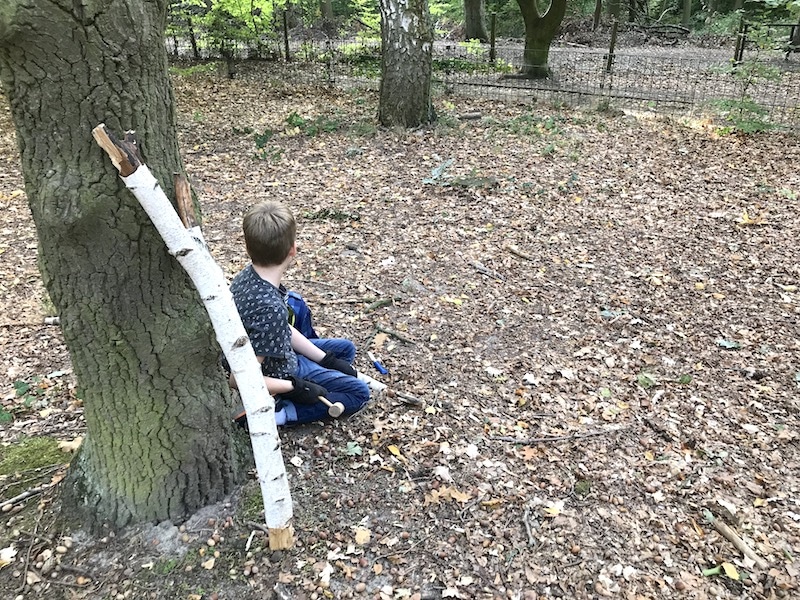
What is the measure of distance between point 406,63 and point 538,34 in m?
5.79

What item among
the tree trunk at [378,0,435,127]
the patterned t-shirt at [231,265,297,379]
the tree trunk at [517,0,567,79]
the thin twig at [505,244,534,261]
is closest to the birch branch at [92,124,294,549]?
the patterned t-shirt at [231,265,297,379]

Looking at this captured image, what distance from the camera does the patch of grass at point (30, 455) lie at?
2.84 meters

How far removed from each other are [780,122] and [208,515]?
9901mm

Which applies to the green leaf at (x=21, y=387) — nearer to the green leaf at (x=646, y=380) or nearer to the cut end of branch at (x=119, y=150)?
the cut end of branch at (x=119, y=150)

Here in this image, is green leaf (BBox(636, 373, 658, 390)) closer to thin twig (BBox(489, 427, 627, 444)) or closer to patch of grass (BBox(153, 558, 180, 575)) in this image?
thin twig (BBox(489, 427, 627, 444))

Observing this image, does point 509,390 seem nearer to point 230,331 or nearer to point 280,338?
point 280,338

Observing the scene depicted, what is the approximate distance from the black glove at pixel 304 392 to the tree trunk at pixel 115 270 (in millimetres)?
505

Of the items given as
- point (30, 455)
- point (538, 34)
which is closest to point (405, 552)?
point (30, 455)

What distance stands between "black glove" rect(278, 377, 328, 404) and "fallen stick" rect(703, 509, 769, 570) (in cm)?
192

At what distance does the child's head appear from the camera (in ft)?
8.97

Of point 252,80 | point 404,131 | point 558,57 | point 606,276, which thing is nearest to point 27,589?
point 606,276

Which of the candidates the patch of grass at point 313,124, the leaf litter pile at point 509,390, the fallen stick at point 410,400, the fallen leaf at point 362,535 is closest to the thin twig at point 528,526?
the leaf litter pile at point 509,390

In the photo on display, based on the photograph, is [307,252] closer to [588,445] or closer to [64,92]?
[588,445]

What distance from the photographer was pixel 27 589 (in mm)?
2273
